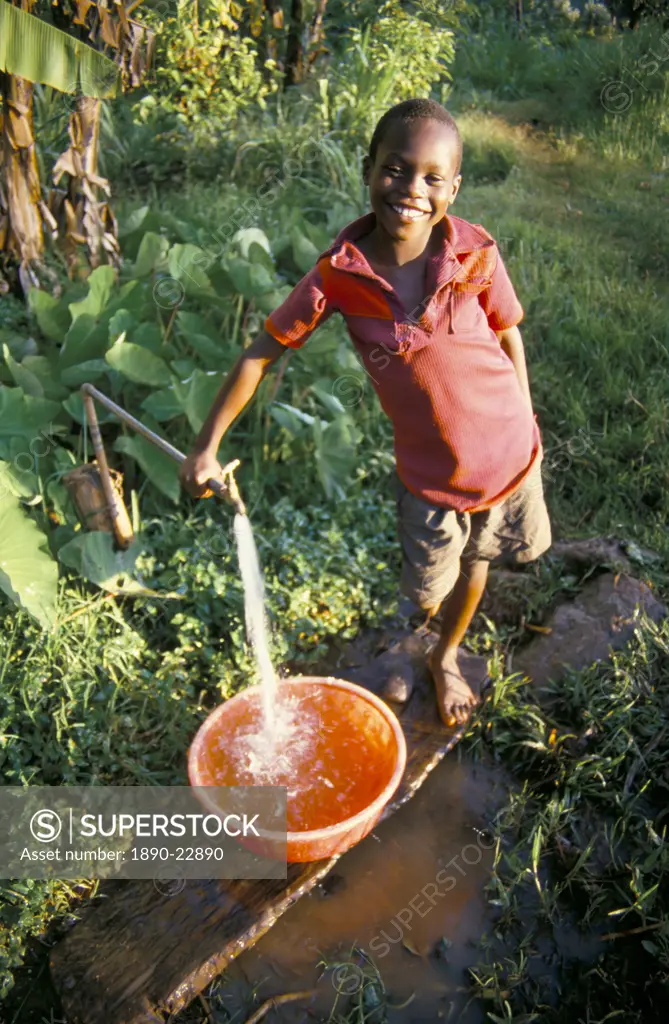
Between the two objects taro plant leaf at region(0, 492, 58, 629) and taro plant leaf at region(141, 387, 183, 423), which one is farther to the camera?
taro plant leaf at region(141, 387, 183, 423)

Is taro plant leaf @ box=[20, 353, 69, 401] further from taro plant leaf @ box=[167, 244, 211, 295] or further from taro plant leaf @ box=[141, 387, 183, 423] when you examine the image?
taro plant leaf @ box=[167, 244, 211, 295]

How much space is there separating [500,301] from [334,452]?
Result: 96 centimetres

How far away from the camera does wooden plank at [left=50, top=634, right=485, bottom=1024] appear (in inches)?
67.5

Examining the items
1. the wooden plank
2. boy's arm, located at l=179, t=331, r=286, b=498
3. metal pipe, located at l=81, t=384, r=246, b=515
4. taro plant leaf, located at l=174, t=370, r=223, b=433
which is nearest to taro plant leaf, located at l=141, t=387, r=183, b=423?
taro plant leaf, located at l=174, t=370, r=223, b=433

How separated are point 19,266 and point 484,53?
12.9 ft

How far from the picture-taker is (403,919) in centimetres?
195

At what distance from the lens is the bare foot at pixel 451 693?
89.1 inches

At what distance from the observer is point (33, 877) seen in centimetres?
191

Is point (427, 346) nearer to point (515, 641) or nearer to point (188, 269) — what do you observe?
point (515, 641)

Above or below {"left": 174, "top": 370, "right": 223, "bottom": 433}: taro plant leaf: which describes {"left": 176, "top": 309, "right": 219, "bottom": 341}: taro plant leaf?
above

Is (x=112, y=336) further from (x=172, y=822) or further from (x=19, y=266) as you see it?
(x=172, y=822)

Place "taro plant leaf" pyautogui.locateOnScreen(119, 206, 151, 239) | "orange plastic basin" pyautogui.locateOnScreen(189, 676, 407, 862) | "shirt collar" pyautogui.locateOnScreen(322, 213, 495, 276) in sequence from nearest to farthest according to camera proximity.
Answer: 1. "shirt collar" pyautogui.locateOnScreen(322, 213, 495, 276)
2. "orange plastic basin" pyautogui.locateOnScreen(189, 676, 407, 862)
3. "taro plant leaf" pyautogui.locateOnScreen(119, 206, 151, 239)

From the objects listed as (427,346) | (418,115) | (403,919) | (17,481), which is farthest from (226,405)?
(403,919)

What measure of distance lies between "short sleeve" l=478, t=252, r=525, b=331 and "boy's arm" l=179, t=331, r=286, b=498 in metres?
0.47
